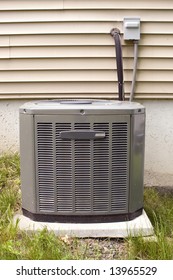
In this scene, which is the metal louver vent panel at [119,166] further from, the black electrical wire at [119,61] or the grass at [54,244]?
the black electrical wire at [119,61]

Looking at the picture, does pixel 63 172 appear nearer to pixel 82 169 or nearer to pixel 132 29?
pixel 82 169

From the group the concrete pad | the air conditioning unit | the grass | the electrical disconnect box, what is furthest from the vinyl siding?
the concrete pad

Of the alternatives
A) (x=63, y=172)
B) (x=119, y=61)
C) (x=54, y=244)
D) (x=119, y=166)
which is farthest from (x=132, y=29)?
(x=54, y=244)

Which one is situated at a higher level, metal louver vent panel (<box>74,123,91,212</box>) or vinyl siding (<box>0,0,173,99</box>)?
vinyl siding (<box>0,0,173,99</box>)

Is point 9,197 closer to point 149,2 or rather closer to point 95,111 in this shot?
→ point 95,111

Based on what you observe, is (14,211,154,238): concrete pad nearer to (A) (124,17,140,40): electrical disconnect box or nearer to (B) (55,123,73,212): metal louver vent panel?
(B) (55,123,73,212): metal louver vent panel

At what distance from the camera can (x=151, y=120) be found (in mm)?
3682

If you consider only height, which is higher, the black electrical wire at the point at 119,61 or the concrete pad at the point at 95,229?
the black electrical wire at the point at 119,61

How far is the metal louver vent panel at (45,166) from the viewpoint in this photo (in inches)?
93.5

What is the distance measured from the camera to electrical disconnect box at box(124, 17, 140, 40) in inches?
133

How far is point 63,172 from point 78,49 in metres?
1.50

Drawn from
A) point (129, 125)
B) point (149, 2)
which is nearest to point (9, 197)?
point (129, 125)

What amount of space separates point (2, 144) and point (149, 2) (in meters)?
1.88

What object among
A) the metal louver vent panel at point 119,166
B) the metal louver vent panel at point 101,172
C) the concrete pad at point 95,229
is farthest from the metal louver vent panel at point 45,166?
the metal louver vent panel at point 119,166
